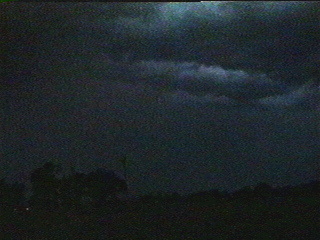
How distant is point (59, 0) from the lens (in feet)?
10.5

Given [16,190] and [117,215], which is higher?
[16,190]

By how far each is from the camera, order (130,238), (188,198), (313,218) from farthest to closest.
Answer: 1. (188,198)
2. (130,238)
3. (313,218)

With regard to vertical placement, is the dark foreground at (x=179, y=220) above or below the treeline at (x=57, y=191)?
below

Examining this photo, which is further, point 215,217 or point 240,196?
point 240,196

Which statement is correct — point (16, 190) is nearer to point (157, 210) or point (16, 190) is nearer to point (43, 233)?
point (43, 233)

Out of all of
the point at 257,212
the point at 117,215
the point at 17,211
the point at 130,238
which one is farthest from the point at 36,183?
the point at 257,212

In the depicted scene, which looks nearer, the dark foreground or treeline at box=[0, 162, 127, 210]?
the dark foreground

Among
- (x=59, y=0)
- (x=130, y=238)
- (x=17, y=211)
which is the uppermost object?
(x=59, y=0)

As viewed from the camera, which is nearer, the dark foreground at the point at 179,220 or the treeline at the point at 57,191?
the dark foreground at the point at 179,220

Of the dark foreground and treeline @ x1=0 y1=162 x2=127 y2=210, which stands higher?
treeline @ x1=0 y1=162 x2=127 y2=210

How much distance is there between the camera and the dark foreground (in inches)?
254

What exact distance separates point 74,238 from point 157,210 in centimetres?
164

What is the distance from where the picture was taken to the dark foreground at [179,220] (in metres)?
6.46

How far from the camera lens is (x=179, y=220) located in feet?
23.8
